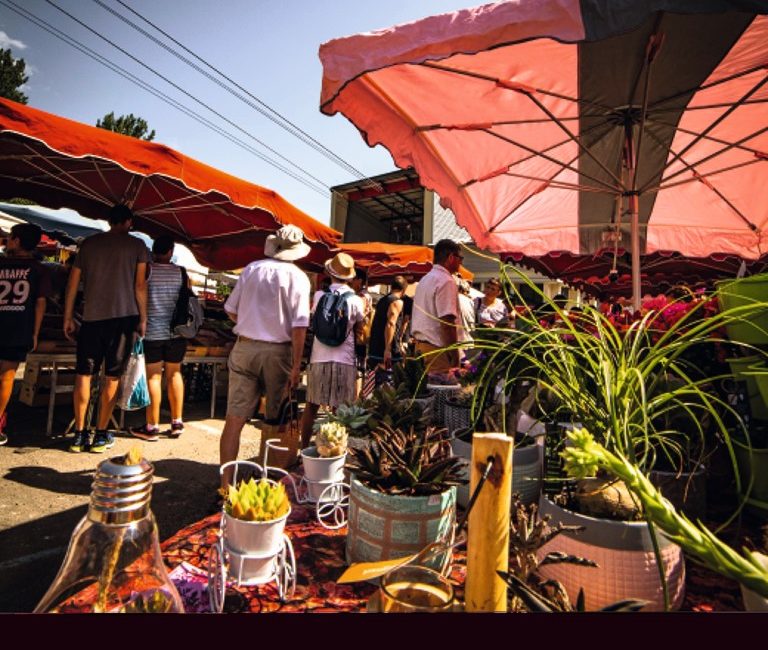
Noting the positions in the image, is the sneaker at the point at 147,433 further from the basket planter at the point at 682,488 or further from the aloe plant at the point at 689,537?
the aloe plant at the point at 689,537

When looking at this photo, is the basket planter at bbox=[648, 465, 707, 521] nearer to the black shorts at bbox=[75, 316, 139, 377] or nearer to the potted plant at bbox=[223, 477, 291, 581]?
the potted plant at bbox=[223, 477, 291, 581]

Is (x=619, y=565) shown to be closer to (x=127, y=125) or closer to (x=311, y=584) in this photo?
(x=311, y=584)

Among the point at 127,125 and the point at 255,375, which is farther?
the point at 127,125

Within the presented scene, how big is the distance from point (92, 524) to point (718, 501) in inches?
67.5

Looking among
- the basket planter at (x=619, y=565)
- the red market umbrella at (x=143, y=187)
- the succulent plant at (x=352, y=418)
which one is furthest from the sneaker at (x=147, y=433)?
the basket planter at (x=619, y=565)

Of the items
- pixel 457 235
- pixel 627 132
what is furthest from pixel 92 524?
pixel 457 235

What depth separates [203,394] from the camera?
6.36 meters

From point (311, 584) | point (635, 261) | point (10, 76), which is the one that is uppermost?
point (10, 76)

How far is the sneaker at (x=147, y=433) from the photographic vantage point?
4230mm

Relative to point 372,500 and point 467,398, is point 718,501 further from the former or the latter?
point 372,500

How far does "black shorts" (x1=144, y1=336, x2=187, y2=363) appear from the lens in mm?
4070

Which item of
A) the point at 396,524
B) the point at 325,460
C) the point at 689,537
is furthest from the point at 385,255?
the point at 689,537

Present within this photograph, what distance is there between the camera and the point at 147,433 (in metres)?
4.28

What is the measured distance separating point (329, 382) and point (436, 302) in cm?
126
